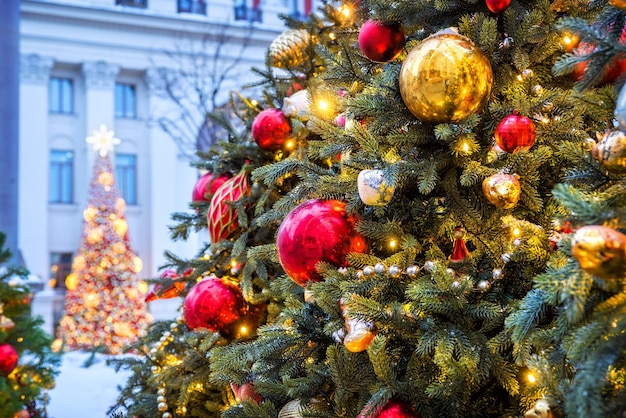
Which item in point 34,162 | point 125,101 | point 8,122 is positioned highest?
point 125,101

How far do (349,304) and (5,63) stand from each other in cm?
443

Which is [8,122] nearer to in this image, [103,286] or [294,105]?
[294,105]

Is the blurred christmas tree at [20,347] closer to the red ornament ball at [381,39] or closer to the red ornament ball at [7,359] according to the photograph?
the red ornament ball at [7,359]

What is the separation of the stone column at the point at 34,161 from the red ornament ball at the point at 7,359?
12217mm

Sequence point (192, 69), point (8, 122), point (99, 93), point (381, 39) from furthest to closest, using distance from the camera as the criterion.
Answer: point (99, 93), point (192, 69), point (8, 122), point (381, 39)

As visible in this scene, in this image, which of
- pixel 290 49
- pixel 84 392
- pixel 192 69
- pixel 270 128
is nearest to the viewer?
pixel 270 128

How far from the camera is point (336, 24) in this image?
2.65 m

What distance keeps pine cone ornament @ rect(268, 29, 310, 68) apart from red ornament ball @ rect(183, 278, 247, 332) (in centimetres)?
108

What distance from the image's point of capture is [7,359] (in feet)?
9.70

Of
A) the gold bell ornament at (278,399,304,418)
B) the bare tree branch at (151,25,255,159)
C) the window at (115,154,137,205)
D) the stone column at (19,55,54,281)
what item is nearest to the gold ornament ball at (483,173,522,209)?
the gold bell ornament at (278,399,304,418)

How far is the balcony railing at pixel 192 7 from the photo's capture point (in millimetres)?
16047

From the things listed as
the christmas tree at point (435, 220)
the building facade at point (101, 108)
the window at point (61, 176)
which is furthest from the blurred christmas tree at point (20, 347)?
the window at point (61, 176)

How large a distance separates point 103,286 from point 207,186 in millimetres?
6527

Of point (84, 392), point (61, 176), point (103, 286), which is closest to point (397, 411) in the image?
point (84, 392)
